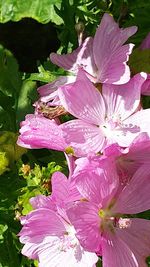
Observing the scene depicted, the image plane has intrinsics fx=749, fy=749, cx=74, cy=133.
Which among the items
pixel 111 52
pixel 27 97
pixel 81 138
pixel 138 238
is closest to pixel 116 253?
pixel 138 238

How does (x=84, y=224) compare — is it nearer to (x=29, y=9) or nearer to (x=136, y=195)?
(x=136, y=195)

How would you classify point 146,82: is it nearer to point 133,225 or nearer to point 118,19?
point 133,225

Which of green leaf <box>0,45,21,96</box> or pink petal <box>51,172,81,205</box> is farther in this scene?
green leaf <box>0,45,21,96</box>

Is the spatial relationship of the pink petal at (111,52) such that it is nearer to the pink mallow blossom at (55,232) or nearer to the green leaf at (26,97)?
the pink mallow blossom at (55,232)

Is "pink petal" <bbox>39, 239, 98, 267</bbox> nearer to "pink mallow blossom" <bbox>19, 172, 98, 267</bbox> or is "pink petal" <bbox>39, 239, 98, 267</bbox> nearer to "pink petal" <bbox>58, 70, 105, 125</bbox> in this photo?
"pink mallow blossom" <bbox>19, 172, 98, 267</bbox>

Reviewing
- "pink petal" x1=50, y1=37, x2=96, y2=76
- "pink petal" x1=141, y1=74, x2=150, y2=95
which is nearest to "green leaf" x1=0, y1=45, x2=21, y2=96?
"pink petal" x1=50, y1=37, x2=96, y2=76

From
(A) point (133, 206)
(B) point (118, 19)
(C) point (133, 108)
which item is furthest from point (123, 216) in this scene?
(B) point (118, 19)
